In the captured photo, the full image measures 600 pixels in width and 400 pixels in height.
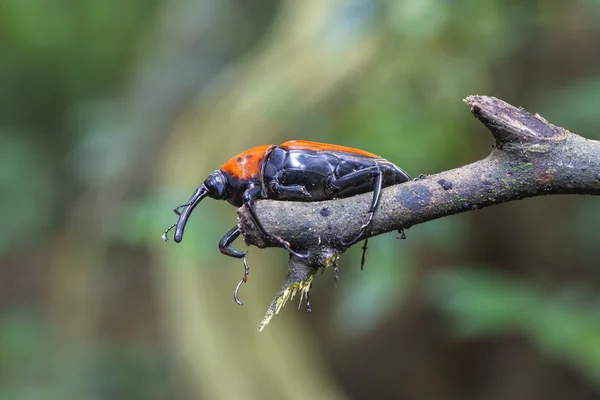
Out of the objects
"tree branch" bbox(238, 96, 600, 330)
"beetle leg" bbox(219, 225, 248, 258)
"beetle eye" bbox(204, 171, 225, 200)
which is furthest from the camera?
"beetle eye" bbox(204, 171, 225, 200)

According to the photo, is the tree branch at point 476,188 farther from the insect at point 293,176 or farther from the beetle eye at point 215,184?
the beetle eye at point 215,184

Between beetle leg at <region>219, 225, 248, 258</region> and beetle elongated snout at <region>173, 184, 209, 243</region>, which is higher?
beetle elongated snout at <region>173, 184, 209, 243</region>

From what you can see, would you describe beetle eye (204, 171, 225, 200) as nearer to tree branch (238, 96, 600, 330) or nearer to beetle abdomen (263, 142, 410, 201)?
beetle abdomen (263, 142, 410, 201)

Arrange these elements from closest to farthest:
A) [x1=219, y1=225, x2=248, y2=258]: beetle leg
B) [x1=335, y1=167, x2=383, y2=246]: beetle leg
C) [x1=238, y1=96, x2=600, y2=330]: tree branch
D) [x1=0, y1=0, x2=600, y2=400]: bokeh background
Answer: [x1=238, y1=96, x2=600, y2=330]: tree branch → [x1=335, y1=167, x2=383, y2=246]: beetle leg → [x1=219, y1=225, x2=248, y2=258]: beetle leg → [x1=0, y1=0, x2=600, y2=400]: bokeh background

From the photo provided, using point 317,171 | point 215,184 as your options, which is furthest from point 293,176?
point 215,184

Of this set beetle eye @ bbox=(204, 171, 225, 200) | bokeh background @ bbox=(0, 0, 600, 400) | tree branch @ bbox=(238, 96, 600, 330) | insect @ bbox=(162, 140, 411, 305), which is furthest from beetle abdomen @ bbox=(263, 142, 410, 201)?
bokeh background @ bbox=(0, 0, 600, 400)

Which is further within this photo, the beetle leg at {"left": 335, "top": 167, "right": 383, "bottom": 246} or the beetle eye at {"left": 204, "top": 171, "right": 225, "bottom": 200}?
the beetle eye at {"left": 204, "top": 171, "right": 225, "bottom": 200}

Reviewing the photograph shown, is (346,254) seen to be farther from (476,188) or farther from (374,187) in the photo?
(476,188)
